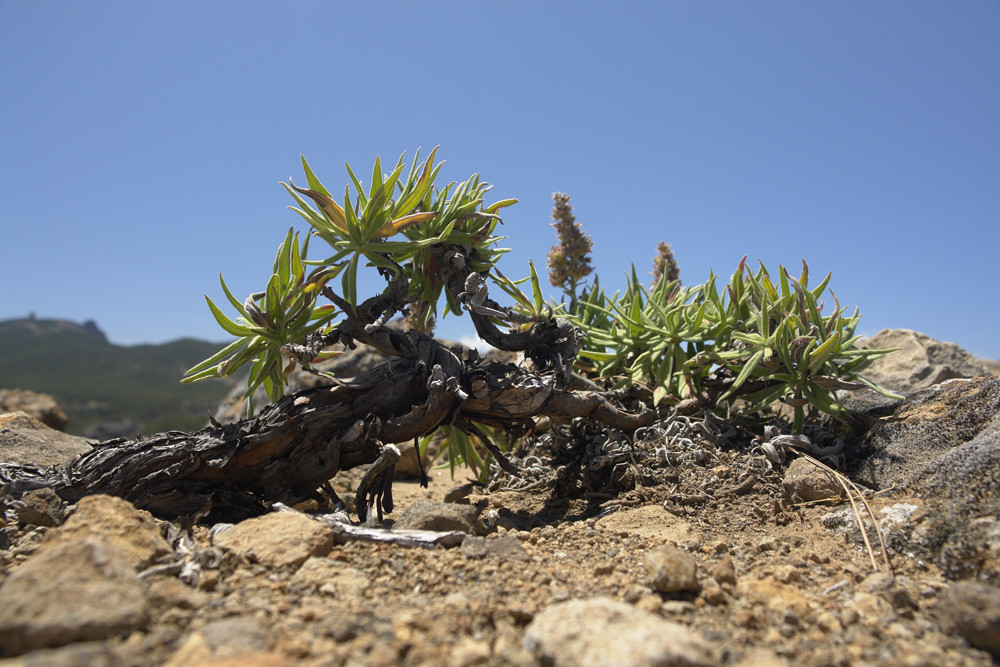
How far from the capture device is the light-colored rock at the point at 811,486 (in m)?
3.29

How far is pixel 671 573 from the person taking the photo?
85.5 inches

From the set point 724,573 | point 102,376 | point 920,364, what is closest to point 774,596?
point 724,573

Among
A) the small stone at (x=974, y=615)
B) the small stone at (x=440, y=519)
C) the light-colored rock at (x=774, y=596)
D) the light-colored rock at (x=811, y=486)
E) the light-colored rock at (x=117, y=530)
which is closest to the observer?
the small stone at (x=974, y=615)

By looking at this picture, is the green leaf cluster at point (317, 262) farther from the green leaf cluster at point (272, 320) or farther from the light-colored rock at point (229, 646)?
the light-colored rock at point (229, 646)

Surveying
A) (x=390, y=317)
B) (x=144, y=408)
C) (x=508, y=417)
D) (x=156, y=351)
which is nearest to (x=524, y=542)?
(x=508, y=417)

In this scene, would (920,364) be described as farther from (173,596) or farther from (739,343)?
(173,596)

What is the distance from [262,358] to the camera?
365cm

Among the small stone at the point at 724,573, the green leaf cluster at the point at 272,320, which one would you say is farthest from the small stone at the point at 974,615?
the green leaf cluster at the point at 272,320

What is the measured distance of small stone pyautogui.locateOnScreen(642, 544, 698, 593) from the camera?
217 cm

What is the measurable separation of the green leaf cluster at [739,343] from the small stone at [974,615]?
199 cm

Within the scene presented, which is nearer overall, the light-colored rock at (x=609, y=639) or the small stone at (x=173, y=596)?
the light-colored rock at (x=609, y=639)

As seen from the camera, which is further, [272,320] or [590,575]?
[272,320]

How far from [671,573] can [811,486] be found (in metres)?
1.60

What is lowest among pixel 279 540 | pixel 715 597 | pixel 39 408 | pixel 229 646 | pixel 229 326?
pixel 229 646
